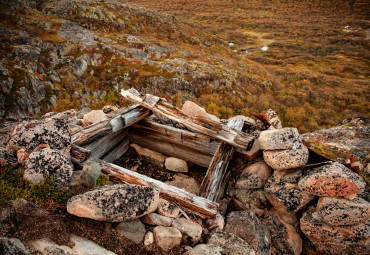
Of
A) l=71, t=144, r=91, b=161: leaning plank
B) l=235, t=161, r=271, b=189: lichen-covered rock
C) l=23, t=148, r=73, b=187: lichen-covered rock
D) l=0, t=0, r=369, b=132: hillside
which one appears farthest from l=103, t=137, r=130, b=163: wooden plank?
l=0, t=0, r=369, b=132: hillside

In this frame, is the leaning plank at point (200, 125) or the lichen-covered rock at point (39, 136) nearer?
the lichen-covered rock at point (39, 136)

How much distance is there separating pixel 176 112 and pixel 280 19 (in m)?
71.5

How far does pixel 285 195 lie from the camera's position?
10.7ft

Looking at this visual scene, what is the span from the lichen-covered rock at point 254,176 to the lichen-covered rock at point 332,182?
729 mm

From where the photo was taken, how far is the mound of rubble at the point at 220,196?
93.6 inches

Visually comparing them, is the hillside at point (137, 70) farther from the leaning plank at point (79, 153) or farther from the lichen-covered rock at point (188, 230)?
the lichen-covered rock at point (188, 230)

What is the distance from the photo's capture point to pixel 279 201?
3.27 m

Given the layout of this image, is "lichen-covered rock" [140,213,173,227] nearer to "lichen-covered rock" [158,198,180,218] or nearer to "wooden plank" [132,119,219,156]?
"lichen-covered rock" [158,198,180,218]

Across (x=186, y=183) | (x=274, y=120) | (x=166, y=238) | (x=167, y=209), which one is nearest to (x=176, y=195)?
(x=167, y=209)

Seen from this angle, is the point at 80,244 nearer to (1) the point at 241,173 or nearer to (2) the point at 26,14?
(1) the point at 241,173

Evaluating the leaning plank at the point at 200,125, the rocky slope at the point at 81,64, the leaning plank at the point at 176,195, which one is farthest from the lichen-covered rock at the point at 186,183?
the rocky slope at the point at 81,64

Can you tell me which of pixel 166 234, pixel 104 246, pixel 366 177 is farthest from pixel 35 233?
pixel 366 177

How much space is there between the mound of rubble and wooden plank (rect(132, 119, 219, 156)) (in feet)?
1.89

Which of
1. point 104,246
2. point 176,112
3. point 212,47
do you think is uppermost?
point 212,47
